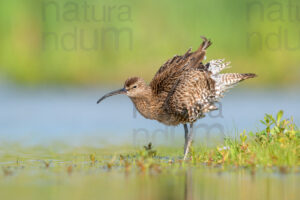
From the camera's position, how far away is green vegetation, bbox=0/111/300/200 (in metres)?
7.08

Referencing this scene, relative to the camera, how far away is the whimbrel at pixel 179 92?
10055 mm

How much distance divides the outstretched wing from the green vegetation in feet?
3.54

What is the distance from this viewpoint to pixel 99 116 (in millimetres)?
14570

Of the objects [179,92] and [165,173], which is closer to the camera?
[165,173]

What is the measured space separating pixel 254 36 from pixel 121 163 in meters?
9.21

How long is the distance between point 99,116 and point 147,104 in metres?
4.48

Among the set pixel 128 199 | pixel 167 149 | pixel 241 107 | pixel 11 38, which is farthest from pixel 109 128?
pixel 128 199

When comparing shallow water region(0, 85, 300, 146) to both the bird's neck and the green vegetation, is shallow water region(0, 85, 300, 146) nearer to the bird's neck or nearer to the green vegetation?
the bird's neck

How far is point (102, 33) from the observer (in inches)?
672

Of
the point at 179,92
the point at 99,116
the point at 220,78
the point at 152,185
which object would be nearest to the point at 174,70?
the point at 179,92

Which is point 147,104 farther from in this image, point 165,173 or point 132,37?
point 132,37

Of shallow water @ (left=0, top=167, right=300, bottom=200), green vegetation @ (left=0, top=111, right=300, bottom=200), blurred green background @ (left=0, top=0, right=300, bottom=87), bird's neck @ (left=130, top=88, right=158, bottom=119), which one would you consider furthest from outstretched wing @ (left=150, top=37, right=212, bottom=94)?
blurred green background @ (left=0, top=0, right=300, bottom=87)

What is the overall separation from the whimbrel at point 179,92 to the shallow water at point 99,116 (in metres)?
1.27

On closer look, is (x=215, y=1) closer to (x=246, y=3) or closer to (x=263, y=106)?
(x=246, y=3)
